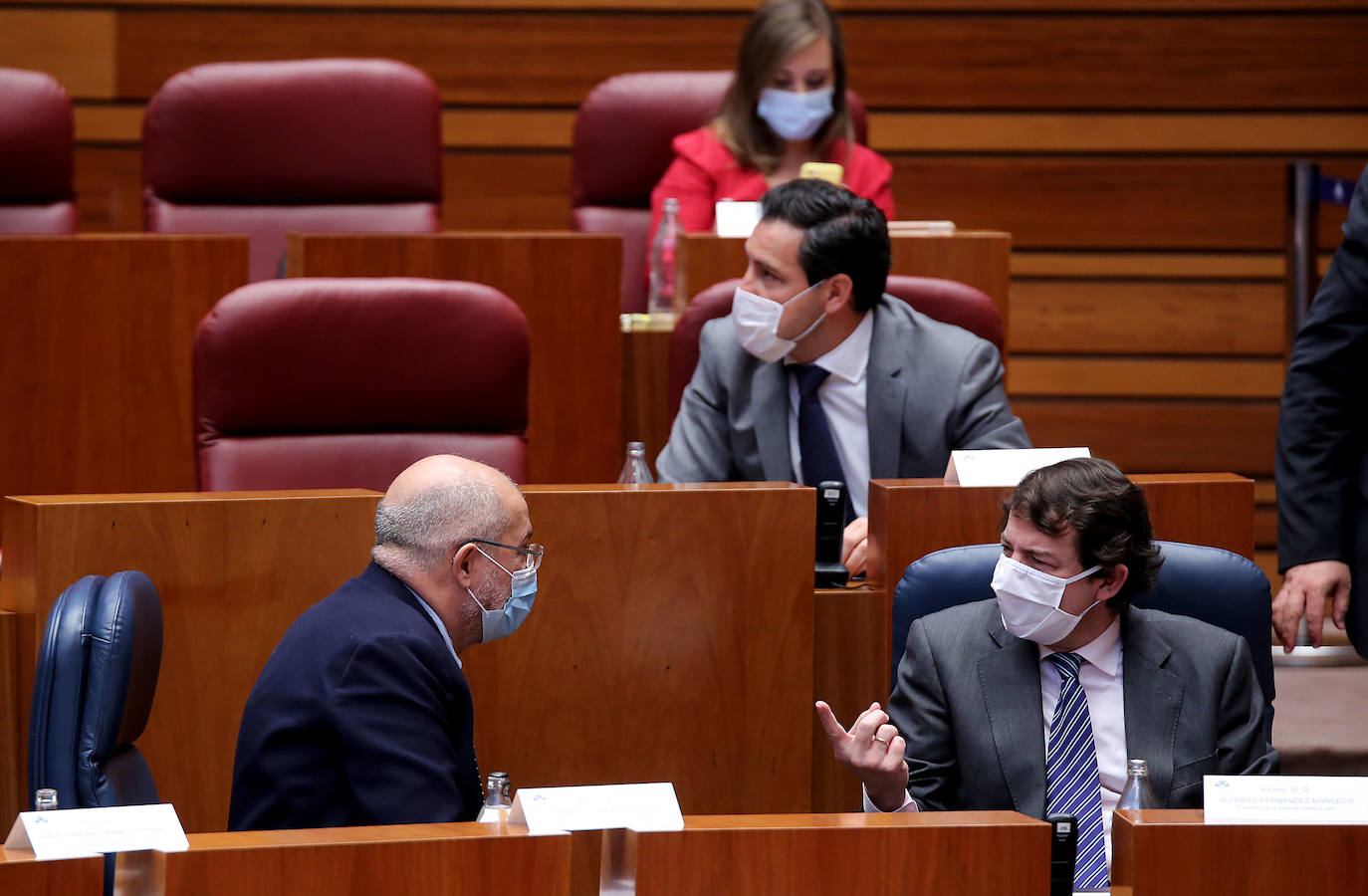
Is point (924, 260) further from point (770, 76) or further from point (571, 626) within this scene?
point (571, 626)

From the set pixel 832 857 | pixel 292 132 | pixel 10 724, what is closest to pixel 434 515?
pixel 10 724

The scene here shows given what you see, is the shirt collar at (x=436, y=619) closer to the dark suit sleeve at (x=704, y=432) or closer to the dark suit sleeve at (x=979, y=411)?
the dark suit sleeve at (x=704, y=432)

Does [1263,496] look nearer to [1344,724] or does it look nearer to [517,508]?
[1344,724]

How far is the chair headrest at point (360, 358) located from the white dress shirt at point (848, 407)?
43 centimetres

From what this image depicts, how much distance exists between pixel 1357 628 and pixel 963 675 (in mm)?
518

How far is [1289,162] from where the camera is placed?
4273mm

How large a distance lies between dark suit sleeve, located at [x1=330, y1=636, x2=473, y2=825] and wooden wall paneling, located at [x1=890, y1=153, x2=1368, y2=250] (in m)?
3.00

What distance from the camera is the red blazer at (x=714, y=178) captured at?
3436mm

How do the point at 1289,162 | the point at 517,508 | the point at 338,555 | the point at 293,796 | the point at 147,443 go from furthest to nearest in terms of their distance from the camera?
the point at 1289,162 → the point at 147,443 → the point at 338,555 → the point at 517,508 → the point at 293,796

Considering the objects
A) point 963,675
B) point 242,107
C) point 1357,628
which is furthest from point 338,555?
point 242,107

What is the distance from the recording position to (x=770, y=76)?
11.2ft

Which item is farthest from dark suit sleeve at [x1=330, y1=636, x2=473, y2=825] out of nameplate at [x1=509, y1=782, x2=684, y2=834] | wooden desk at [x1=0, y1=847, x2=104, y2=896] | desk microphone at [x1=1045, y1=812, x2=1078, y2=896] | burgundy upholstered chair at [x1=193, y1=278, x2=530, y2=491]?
burgundy upholstered chair at [x1=193, y1=278, x2=530, y2=491]

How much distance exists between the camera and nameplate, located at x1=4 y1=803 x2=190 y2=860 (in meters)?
1.22

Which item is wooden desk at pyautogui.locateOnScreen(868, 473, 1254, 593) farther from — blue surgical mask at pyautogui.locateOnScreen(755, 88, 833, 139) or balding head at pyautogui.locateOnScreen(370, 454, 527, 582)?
blue surgical mask at pyautogui.locateOnScreen(755, 88, 833, 139)
